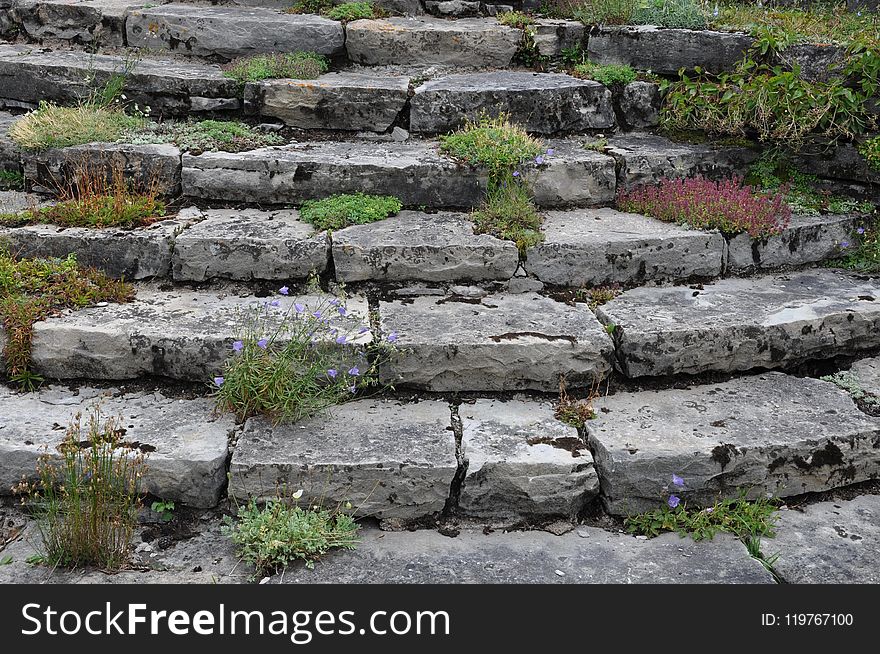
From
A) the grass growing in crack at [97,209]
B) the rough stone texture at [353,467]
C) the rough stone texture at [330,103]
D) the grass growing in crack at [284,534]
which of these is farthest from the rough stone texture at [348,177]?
the grass growing in crack at [284,534]

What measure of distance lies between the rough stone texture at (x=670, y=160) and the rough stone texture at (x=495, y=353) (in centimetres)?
176

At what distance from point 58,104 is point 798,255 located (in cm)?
578

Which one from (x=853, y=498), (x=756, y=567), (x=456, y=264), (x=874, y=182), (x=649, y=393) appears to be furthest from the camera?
(x=874, y=182)

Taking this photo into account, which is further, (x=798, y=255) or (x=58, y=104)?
(x=58, y=104)

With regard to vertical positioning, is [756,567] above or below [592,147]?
below

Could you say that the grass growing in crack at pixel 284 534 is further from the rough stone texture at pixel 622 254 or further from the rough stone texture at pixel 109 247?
the rough stone texture at pixel 622 254

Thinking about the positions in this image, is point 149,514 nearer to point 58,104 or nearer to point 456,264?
point 456,264

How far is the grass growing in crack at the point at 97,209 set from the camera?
504 cm

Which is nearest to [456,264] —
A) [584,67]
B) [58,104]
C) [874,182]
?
[584,67]

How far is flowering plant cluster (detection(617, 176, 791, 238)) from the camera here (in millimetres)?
5180

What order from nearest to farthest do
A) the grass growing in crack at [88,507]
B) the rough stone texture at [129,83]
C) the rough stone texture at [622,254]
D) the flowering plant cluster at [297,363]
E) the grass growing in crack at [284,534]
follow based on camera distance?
the grass growing in crack at [88,507]
the grass growing in crack at [284,534]
the flowering plant cluster at [297,363]
the rough stone texture at [622,254]
the rough stone texture at [129,83]

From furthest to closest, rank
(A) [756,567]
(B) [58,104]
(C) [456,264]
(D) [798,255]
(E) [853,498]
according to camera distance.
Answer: (B) [58,104] < (D) [798,255] < (C) [456,264] < (E) [853,498] < (A) [756,567]

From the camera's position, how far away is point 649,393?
434 centimetres

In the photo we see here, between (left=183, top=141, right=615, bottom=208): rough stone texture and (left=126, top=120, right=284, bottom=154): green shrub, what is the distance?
0.16 metres
